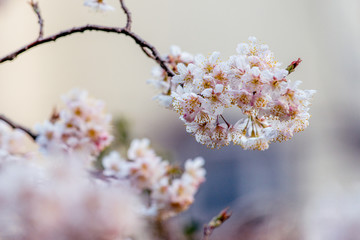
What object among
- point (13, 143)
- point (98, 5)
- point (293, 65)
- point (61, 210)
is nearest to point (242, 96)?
point (293, 65)

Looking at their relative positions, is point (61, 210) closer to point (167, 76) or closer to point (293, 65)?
point (293, 65)

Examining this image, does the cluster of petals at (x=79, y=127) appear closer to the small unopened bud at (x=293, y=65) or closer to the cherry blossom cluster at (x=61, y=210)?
the small unopened bud at (x=293, y=65)

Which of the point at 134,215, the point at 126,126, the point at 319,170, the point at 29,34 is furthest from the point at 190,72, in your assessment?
the point at 319,170

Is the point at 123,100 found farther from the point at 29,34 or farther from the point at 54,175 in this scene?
the point at 54,175

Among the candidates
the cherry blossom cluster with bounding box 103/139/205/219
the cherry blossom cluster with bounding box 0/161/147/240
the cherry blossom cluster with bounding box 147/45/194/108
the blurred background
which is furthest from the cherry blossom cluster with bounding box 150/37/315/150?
the blurred background

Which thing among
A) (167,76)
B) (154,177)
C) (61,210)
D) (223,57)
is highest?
(61,210)

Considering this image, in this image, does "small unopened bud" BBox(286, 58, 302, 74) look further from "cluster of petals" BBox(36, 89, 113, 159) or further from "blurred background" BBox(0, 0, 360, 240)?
"blurred background" BBox(0, 0, 360, 240)

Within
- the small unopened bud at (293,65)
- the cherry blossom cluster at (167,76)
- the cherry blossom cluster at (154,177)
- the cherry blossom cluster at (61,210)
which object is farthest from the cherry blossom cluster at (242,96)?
the cherry blossom cluster at (154,177)
